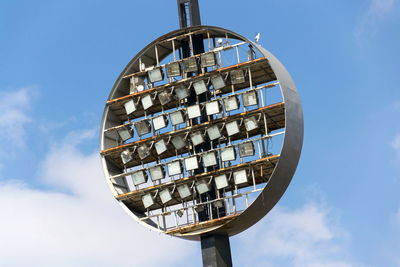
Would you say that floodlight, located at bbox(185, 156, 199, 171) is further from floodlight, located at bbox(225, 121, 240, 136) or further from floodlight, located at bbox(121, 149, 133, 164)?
floodlight, located at bbox(121, 149, 133, 164)

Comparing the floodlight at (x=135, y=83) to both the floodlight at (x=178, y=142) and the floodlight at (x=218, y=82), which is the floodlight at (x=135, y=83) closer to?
the floodlight at (x=178, y=142)

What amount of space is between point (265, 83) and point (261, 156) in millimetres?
5263

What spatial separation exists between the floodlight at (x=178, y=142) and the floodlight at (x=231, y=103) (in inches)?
129

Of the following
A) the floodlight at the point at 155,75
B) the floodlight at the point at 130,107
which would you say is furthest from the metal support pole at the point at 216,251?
the floodlight at the point at 155,75

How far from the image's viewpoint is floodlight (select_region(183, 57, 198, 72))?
6869 cm

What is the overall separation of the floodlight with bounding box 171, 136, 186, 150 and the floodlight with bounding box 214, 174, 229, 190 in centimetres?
328

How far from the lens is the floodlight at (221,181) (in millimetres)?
65625

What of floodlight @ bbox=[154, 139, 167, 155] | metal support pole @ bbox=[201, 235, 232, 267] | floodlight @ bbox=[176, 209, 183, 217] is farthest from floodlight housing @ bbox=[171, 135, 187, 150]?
metal support pole @ bbox=[201, 235, 232, 267]

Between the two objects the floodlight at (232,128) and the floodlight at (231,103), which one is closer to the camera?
the floodlight at (232,128)

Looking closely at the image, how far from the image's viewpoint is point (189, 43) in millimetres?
69938

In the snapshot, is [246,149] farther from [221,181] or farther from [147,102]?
[147,102]

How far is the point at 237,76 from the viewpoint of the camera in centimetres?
6731

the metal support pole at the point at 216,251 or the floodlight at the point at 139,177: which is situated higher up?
the floodlight at the point at 139,177

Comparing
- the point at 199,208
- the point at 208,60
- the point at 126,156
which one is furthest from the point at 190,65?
the point at 199,208
